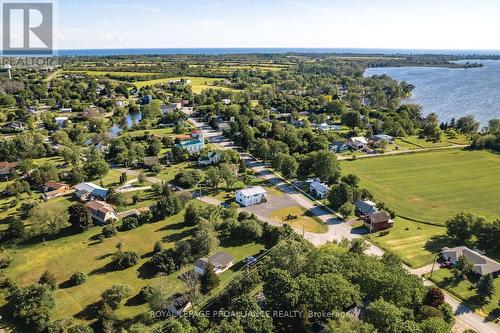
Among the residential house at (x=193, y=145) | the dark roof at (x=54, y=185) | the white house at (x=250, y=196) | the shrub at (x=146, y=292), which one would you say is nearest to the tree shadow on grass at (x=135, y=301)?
the shrub at (x=146, y=292)

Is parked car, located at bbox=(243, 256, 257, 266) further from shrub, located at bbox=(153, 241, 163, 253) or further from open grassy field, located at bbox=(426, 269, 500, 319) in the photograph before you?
open grassy field, located at bbox=(426, 269, 500, 319)

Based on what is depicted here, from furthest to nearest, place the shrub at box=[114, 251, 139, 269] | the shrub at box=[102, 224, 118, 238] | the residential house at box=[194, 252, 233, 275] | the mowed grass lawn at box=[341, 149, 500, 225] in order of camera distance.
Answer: the mowed grass lawn at box=[341, 149, 500, 225], the shrub at box=[102, 224, 118, 238], the shrub at box=[114, 251, 139, 269], the residential house at box=[194, 252, 233, 275]

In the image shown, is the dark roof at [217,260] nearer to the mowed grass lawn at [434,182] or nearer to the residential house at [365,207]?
the residential house at [365,207]

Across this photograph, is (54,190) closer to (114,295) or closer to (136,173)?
(136,173)

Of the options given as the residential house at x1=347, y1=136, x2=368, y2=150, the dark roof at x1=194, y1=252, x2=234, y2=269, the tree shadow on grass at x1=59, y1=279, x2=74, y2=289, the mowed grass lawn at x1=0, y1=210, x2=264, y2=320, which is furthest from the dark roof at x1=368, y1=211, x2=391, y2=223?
the residential house at x1=347, y1=136, x2=368, y2=150

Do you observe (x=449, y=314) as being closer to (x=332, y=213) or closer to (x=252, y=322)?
(x=252, y=322)

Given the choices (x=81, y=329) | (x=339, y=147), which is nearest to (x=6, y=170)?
(x=81, y=329)
